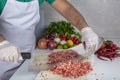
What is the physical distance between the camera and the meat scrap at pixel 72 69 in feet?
4.28

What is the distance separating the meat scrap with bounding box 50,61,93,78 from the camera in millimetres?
1305

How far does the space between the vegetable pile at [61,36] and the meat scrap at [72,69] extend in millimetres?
429

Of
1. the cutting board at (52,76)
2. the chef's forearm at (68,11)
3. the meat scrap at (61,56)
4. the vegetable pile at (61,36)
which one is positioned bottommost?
the cutting board at (52,76)

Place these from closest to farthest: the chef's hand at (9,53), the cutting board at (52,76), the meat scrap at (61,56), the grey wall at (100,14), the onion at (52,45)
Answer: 1. the chef's hand at (9,53)
2. the cutting board at (52,76)
3. the meat scrap at (61,56)
4. the onion at (52,45)
5. the grey wall at (100,14)

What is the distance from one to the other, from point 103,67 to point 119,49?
13.3 inches

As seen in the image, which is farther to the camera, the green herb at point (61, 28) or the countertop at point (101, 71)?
the green herb at point (61, 28)

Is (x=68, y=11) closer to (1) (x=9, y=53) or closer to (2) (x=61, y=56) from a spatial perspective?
(2) (x=61, y=56)

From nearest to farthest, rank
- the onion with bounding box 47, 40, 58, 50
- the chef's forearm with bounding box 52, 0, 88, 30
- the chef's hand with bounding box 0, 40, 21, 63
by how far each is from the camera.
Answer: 1. the chef's hand with bounding box 0, 40, 21, 63
2. the chef's forearm with bounding box 52, 0, 88, 30
3. the onion with bounding box 47, 40, 58, 50

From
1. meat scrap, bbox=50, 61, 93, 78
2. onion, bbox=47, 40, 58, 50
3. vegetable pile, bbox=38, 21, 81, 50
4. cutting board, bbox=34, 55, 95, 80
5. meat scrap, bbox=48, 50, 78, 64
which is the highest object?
vegetable pile, bbox=38, 21, 81, 50

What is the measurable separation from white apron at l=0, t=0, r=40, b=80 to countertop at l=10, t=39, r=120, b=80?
104 millimetres

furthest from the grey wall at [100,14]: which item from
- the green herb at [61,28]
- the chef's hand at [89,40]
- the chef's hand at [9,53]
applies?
the chef's hand at [9,53]

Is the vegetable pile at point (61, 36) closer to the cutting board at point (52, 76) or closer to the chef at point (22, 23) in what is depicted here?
the chef at point (22, 23)

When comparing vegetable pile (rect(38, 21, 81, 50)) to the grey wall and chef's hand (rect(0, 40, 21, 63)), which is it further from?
chef's hand (rect(0, 40, 21, 63))

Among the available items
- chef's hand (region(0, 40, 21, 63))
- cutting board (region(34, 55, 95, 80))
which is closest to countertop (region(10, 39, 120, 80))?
cutting board (region(34, 55, 95, 80))
